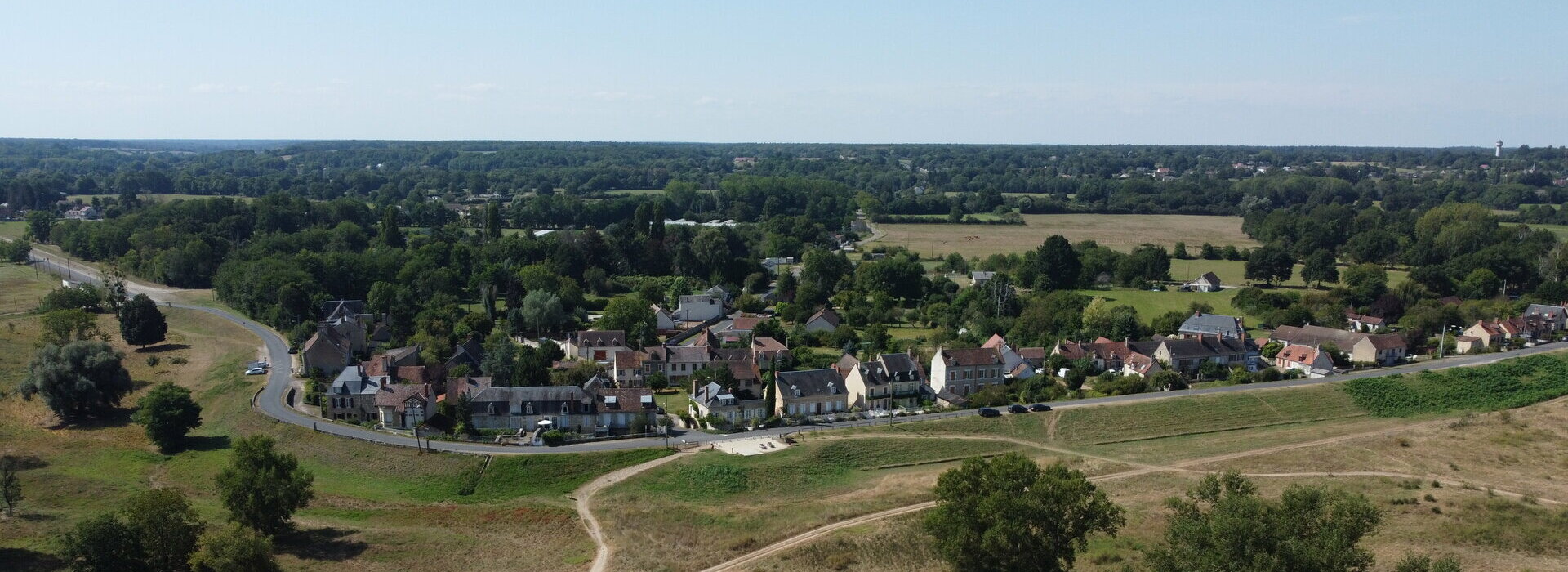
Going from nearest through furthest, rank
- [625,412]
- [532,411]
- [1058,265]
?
[532,411] < [625,412] < [1058,265]

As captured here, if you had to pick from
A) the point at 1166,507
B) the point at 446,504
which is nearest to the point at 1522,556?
the point at 1166,507

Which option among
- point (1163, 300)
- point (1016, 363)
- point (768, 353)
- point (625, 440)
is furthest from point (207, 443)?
point (1163, 300)

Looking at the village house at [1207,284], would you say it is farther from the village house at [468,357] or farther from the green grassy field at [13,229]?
the green grassy field at [13,229]

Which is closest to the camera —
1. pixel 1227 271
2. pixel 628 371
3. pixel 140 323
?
pixel 628 371

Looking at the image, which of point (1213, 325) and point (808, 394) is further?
point (1213, 325)

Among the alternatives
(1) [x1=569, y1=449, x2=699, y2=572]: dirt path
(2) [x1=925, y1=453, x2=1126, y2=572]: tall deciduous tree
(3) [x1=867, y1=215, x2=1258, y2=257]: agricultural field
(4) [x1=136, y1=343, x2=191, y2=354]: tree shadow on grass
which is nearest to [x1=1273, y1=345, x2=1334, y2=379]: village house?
(2) [x1=925, y1=453, x2=1126, y2=572]: tall deciduous tree

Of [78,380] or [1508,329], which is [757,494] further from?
[1508,329]

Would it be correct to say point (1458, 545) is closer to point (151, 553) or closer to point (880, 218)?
point (151, 553)
